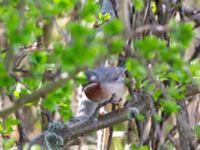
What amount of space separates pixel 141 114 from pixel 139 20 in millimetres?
309

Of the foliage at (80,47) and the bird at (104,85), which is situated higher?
the foliage at (80,47)

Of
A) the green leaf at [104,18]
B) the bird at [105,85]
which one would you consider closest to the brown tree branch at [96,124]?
the bird at [105,85]

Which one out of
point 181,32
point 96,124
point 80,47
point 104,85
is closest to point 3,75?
point 80,47

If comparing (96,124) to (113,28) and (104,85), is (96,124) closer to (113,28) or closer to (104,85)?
(104,85)

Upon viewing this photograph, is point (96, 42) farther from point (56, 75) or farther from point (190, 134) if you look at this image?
point (190, 134)

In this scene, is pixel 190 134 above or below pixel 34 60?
below

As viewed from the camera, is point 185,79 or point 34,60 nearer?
point 34,60

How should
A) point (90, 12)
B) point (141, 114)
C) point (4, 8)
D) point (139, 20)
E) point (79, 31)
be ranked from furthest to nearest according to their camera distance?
point (139, 20)
point (141, 114)
point (4, 8)
point (90, 12)
point (79, 31)

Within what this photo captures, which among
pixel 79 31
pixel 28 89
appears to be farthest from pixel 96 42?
pixel 28 89

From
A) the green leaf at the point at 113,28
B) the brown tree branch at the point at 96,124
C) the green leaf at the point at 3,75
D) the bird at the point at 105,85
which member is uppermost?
the green leaf at the point at 113,28

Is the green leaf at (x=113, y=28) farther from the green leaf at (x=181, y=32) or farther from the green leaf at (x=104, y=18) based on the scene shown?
the green leaf at (x=104, y=18)

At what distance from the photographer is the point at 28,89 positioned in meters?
1.40

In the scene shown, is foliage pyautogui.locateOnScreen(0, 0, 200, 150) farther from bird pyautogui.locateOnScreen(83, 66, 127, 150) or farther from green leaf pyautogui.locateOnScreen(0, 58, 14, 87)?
bird pyautogui.locateOnScreen(83, 66, 127, 150)

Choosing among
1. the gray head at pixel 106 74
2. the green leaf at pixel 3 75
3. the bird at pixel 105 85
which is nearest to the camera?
the green leaf at pixel 3 75
